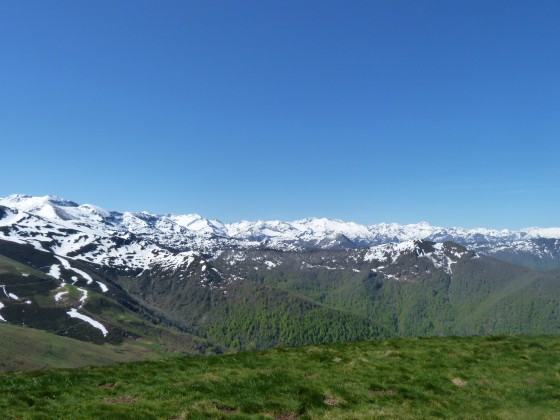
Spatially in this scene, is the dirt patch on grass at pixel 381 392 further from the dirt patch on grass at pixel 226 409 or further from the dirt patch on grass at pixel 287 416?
the dirt patch on grass at pixel 226 409

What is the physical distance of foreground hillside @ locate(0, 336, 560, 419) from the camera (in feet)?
71.3

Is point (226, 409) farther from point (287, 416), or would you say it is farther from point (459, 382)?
point (459, 382)

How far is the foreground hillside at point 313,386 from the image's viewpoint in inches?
856

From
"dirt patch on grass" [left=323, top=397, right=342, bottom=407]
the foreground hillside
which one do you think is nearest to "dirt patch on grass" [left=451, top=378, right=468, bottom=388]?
the foreground hillside

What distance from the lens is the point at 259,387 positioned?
25.2 m

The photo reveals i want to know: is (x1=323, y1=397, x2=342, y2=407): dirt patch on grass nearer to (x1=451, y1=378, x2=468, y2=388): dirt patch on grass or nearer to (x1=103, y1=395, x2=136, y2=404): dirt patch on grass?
(x1=451, y1=378, x2=468, y2=388): dirt patch on grass

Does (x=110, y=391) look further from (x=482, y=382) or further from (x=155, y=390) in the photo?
(x=482, y=382)

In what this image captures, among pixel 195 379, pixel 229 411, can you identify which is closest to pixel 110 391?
pixel 195 379

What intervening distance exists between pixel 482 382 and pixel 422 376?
3956mm

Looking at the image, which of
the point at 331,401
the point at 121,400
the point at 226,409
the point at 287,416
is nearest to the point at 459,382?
the point at 331,401

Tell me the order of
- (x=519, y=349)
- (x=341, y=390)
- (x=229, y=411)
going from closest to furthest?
(x=229, y=411), (x=341, y=390), (x=519, y=349)

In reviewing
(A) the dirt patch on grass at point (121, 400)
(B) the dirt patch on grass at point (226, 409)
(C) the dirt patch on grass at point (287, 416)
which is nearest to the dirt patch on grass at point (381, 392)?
(C) the dirt patch on grass at point (287, 416)

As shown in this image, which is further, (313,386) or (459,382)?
(459,382)

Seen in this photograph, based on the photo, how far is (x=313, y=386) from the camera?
25453 mm
